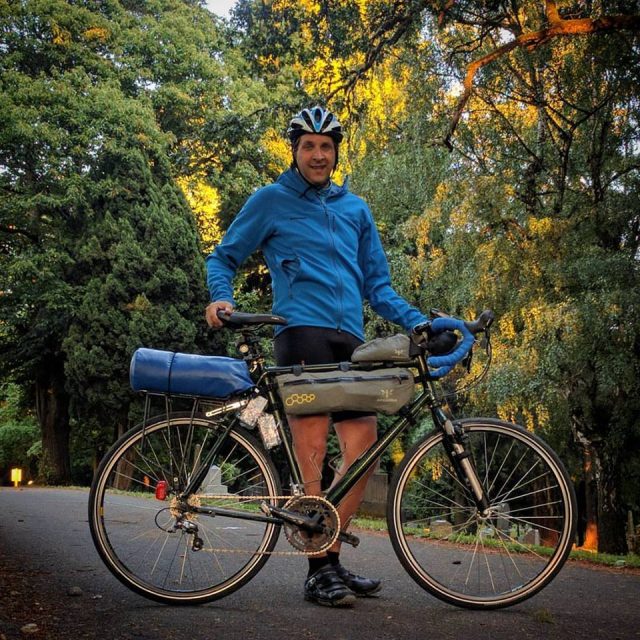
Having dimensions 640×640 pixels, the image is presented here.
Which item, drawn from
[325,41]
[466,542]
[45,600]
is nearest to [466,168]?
[325,41]

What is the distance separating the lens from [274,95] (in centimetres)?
2445

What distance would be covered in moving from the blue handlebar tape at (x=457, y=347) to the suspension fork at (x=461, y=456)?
24 cm

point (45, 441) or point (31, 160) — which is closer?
point (31, 160)

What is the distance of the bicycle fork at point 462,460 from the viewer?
11.9 feet

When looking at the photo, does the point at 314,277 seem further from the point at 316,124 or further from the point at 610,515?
the point at 610,515

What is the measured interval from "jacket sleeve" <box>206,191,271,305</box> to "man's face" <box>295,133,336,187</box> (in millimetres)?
256

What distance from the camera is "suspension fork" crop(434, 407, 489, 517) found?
11.9 ft

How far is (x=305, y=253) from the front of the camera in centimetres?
388

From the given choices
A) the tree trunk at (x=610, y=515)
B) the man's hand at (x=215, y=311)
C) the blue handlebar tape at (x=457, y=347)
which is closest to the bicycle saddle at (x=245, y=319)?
the man's hand at (x=215, y=311)

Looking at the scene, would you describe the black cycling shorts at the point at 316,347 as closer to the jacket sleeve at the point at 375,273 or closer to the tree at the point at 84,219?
the jacket sleeve at the point at 375,273

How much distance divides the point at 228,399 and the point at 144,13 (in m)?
24.8

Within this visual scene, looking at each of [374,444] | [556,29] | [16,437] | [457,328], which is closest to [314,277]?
[457,328]

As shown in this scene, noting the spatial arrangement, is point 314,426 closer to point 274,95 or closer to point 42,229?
point 42,229

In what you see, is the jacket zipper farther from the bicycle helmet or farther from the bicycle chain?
the bicycle chain
